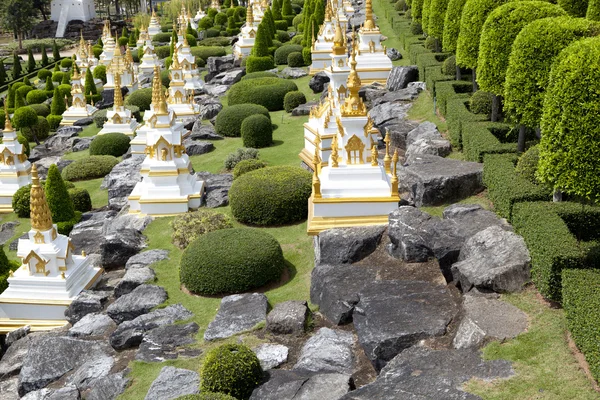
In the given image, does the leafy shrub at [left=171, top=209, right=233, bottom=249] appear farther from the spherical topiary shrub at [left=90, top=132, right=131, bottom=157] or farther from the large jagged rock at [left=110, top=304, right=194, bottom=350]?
the spherical topiary shrub at [left=90, top=132, right=131, bottom=157]

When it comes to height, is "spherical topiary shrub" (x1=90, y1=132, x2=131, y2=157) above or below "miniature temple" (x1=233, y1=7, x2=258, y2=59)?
below

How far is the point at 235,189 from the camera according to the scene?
883 inches

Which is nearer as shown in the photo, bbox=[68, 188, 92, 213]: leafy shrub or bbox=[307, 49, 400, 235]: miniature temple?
bbox=[307, 49, 400, 235]: miniature temple

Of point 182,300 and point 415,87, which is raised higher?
point 415,87

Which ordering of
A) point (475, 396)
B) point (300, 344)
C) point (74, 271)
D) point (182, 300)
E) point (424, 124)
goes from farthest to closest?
point (424, 124)
point (74, 271)
point (182, 300)
point (300, 344)
point (475, 396)

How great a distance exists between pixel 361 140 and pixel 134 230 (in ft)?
28.8

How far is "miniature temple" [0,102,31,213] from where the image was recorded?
100 feet

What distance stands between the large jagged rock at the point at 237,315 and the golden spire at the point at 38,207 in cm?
648

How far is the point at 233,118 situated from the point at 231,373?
22.5 metres

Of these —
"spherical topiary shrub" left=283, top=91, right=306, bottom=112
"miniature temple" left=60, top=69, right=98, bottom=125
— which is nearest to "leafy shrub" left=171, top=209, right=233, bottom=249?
"spherical topiary shrub" left=283, top=91, right=306, bottom=112

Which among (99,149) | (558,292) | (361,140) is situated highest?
(361,140)

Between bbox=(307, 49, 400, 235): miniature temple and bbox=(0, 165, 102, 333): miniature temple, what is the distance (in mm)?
7336

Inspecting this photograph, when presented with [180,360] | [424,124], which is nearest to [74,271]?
[180,360]

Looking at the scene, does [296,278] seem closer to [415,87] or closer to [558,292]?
[558,292]
